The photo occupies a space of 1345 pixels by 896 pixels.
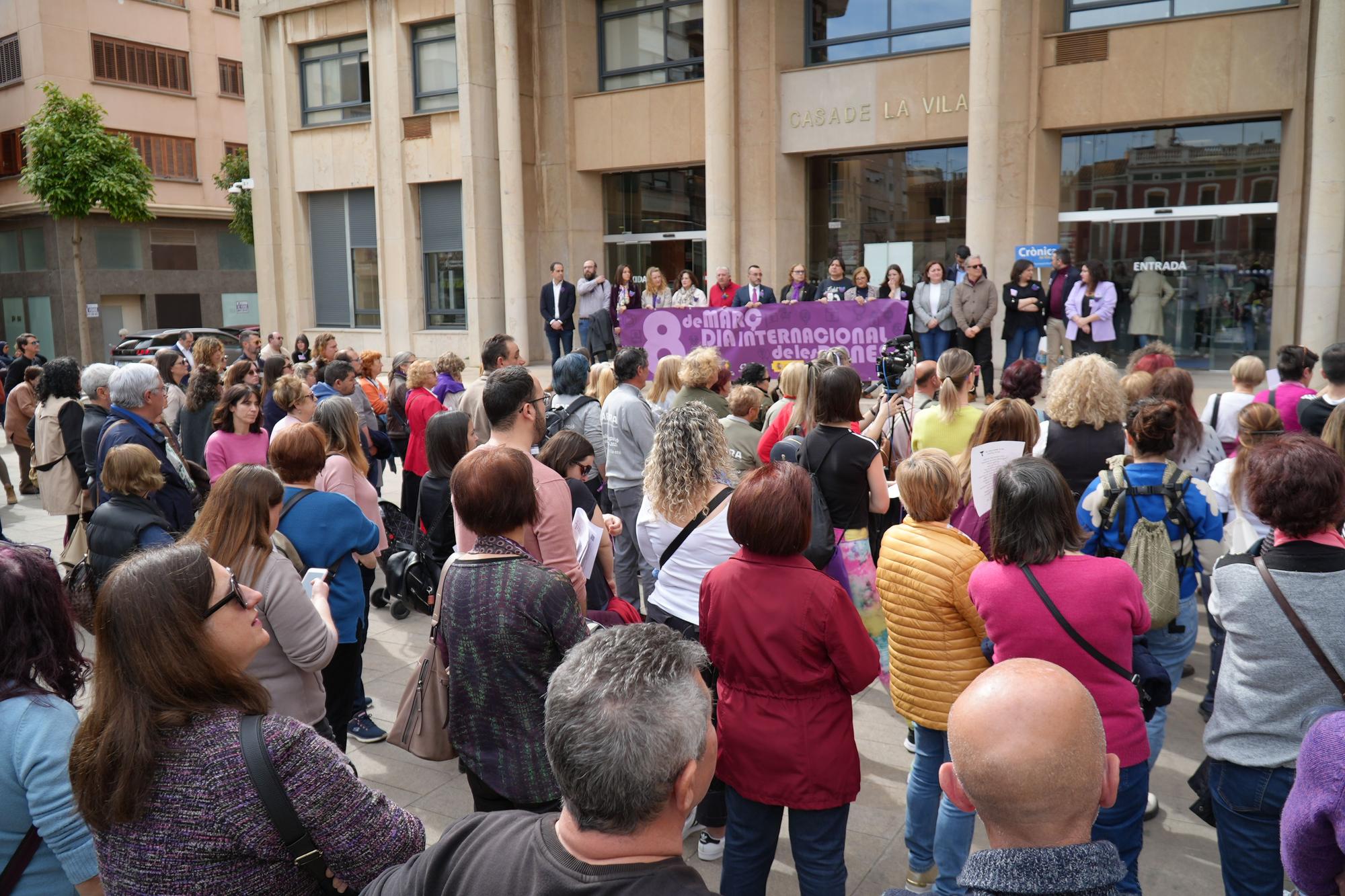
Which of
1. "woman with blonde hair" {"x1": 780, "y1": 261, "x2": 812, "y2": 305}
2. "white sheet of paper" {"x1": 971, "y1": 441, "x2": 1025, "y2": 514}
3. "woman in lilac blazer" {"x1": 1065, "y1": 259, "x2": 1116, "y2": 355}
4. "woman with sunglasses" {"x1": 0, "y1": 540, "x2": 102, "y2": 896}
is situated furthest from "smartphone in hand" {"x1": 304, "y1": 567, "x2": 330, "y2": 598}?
"woman with blonde hair" {"x1": 780, "y1": 261, "x2": 812, "y2": 305}

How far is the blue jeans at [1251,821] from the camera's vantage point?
3.24 meters

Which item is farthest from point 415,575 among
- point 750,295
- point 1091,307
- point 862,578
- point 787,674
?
point 1091,307

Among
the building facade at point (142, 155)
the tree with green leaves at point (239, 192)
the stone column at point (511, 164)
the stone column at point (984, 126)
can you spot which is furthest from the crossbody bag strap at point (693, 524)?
the building facade at point (142, 155)

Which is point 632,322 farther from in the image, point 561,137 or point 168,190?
point 168,190

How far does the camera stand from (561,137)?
22344mm

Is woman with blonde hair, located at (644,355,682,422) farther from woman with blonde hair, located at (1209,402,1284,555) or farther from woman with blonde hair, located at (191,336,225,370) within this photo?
woman with blonde hair, located at (191,336,225,370)

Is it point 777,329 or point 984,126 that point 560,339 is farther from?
point 984,126

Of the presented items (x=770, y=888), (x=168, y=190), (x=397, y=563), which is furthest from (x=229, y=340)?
(x=770, y=888)

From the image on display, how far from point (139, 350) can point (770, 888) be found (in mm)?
27697

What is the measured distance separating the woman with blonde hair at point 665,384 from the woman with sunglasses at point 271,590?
4.26 metres

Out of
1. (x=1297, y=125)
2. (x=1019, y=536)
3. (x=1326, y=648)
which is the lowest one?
(x=1326, y=648)

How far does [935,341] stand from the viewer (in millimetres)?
14023

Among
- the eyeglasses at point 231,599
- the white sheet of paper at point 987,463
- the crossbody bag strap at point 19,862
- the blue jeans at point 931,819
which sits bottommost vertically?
the blue jeans at point 931,819

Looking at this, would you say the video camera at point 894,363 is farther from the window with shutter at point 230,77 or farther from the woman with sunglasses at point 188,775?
the window with shutter at point 230,77
